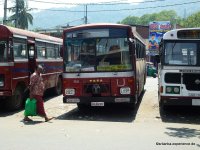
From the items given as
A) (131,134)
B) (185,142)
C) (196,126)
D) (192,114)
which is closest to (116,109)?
(192,114)

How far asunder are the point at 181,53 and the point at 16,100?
611 centimetres

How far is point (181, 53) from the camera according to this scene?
1296 cm

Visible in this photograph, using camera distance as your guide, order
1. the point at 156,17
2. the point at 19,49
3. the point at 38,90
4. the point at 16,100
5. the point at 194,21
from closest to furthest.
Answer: the point at 38,90
the point at 16,100
the point at 19,49
the point at 194,21
the point at 156,17

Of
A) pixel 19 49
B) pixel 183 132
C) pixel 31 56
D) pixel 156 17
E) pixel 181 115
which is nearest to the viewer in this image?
pixel 183 132

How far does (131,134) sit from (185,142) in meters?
1.44

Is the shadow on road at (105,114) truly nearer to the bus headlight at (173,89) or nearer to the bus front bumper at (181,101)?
the bus front bumper at (181,101)

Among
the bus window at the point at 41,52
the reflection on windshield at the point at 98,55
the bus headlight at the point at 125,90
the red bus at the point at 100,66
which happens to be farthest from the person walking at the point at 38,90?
the bus window at the point at 41,52

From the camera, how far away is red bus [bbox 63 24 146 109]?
13.0m

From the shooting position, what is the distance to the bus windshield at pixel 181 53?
507 inches

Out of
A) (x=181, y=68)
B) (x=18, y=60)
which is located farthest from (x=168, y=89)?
(x=18, y=60)

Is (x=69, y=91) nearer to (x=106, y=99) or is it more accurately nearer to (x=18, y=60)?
(x=106, y=99)

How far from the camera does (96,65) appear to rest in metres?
13.1

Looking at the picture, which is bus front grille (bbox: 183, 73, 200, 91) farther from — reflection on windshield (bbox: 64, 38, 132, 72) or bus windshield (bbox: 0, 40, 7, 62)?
bus windshield (bbox: 0, 40, 7, 62)

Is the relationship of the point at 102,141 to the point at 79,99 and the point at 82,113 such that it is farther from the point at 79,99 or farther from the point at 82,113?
the point at 82,113
